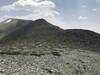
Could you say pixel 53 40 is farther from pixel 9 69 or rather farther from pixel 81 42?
pixel 9 69

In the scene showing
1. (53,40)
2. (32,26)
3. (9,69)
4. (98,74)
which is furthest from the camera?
(32,26)

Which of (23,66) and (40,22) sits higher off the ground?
(40,22)

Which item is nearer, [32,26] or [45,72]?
[45,72]

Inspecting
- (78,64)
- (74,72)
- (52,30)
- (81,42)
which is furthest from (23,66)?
(52,30)

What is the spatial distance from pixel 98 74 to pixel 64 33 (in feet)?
172

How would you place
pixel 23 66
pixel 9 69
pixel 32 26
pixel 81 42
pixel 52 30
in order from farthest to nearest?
pixel 32 26, pixel 52 30, pixel 81 42, pixel 23 66, pixel 9 69

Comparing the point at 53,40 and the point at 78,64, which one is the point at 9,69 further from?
the point at 53,40

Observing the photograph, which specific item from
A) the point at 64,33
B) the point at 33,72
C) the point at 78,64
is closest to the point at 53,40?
the point at 64,33

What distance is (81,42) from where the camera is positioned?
268ft

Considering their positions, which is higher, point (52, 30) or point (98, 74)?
point (52, 30)

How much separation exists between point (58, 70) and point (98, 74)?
848 centimetres

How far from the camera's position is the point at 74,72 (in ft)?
139

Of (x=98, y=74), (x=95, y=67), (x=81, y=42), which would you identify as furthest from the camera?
(x=81, y=42)

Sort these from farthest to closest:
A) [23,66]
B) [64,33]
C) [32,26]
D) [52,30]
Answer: [32,26] → [52,30] → [64,33] → [23,66]
